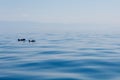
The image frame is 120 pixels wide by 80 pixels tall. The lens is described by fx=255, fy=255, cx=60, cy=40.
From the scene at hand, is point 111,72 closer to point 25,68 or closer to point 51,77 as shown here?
point 51,77

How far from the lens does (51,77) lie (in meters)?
10.2

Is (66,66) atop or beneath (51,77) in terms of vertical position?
atop

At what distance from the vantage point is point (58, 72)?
11.1 metres

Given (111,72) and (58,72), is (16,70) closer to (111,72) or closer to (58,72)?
(58,72)

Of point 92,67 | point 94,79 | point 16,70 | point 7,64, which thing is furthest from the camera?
point 7,64

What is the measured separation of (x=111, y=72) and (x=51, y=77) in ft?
8.95

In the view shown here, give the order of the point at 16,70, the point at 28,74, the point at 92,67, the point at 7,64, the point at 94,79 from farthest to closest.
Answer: the point at 7,64 → the point at 92,67 → the point at 16,70 → the point at 28,74 → the point at 94,79

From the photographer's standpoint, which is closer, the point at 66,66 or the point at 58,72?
the point at 58,72

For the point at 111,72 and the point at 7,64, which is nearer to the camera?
the point at 111,72

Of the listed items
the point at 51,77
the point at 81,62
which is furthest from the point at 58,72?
the point at 81,62

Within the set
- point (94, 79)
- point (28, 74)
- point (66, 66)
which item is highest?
point (66, 66)

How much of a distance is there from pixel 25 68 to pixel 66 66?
2009 mm

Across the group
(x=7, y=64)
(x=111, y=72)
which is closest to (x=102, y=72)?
(x=111, y=72)

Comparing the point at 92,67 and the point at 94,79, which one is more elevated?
the point at 92,67
